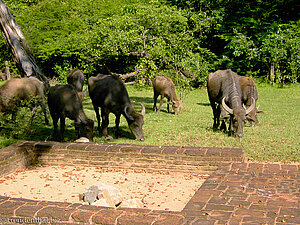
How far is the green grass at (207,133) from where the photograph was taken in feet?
32.6

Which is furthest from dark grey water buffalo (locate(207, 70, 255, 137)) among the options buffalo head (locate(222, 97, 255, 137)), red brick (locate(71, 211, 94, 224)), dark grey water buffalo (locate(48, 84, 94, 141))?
red brick (locate(71, 211, 94, 224))

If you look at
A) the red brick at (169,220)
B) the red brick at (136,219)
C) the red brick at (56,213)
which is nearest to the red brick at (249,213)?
the red brick at (169,220)

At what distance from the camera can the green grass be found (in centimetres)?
994

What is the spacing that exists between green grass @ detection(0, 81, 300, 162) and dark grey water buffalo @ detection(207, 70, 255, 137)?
44cm

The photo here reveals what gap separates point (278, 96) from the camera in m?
24.1

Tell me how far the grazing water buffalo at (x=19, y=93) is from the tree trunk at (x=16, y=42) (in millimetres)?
556

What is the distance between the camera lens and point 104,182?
760 cm

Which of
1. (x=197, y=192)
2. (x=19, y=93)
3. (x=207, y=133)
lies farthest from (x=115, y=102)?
(x=197, y=192)

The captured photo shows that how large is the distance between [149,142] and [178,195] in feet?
14.7

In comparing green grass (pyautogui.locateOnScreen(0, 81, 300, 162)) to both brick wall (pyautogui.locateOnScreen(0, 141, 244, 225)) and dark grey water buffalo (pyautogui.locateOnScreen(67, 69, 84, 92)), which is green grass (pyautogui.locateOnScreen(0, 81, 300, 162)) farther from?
brick wall (pyautogui.locateOnScreen(0, 141, 244, 225))

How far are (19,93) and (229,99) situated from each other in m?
6.86

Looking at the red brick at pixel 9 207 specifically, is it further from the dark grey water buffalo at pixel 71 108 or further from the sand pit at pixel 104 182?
the dark grey water buffalo at pixel 71 108

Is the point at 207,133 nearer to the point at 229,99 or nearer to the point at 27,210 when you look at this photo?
the point at 229,99

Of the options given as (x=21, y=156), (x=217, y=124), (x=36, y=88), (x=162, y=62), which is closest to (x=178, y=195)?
(x=21, y=156)
